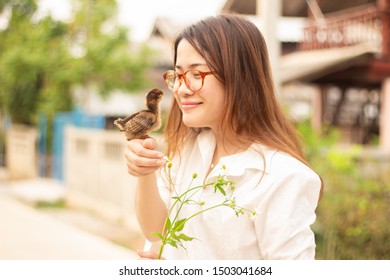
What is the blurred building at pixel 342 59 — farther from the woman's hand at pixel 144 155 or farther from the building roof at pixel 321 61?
the woman's hand at pixel 144 155

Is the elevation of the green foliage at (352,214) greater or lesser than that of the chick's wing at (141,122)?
lesser

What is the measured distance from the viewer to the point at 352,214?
17.5ft

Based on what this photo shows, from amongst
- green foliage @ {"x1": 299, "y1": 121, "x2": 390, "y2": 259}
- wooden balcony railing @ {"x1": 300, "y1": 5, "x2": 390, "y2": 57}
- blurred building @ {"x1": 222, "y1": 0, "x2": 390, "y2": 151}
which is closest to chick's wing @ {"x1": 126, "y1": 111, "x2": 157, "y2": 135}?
green foliage @ {"x1": 299, "y1": 121, "x2": 390, "y2": 259}

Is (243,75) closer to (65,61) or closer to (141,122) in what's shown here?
(141,122)

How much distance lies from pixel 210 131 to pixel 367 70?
9.42m

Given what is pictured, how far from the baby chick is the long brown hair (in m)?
0.22

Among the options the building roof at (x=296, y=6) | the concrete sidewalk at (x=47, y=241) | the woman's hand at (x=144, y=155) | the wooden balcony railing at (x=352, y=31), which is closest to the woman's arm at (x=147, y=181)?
the woman's hand at (x=144, y=155)

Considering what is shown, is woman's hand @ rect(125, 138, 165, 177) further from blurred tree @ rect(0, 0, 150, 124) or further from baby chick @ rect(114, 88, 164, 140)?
blurred tree @ rect(0, 0, 150, 124)

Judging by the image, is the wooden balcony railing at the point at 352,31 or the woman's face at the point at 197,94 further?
the wooden balcony railing at the point at 352,31

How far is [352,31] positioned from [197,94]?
10393 mm

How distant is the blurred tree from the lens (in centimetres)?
1363

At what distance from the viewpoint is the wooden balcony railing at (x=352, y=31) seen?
34.1ft

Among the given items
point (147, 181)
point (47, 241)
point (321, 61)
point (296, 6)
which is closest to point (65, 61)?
point (296, 6)

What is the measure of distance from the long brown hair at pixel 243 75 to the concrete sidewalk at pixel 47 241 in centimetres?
468
